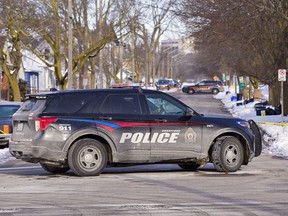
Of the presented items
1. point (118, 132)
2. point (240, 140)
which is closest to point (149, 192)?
point (118, 132)

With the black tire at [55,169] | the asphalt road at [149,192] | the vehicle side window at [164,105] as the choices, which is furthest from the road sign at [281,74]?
the black tire at [55,169]

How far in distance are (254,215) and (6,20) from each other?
29.1m

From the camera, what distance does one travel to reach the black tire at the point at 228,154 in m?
12.9

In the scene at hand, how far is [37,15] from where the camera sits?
36.3m

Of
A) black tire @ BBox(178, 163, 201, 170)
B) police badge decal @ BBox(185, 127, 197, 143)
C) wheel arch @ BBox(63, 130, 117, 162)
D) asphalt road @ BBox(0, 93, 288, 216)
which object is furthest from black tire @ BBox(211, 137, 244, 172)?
wheel arch @ BBox(63, 130, 117, 162)

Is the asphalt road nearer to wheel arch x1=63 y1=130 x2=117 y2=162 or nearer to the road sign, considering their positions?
wheel arch x1=63 y1=130 x2=117 y2=162

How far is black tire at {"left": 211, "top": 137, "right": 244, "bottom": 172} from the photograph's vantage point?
12.9 m

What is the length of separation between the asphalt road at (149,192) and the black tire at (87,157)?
0.18 m

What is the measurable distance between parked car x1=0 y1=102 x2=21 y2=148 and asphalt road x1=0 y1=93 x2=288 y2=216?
18.6 ft

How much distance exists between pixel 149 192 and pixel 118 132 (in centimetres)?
233

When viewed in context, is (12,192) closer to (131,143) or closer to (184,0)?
(131,143)

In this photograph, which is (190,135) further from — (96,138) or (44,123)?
(44,123)

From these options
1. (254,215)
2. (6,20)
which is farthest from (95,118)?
(6,20)

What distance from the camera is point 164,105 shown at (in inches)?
503
